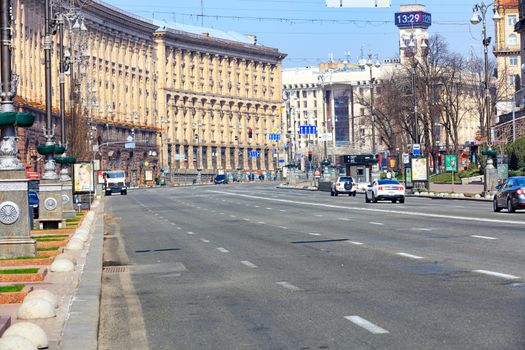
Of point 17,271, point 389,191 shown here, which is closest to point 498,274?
point 17,271

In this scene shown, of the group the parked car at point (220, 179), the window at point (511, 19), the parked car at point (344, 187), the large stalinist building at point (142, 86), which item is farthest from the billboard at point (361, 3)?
the parked car at point (220, 179)

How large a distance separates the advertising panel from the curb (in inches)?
2322

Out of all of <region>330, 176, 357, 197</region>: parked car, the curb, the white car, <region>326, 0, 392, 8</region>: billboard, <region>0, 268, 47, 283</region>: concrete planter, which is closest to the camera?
the curb

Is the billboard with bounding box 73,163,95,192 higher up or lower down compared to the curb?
higher up

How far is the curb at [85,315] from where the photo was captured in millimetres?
11336

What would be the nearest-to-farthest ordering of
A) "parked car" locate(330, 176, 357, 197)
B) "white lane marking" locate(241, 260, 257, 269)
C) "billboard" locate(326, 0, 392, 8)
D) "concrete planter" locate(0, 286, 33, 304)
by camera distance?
"concrete planter" locate(0, 286, 33, 304) < "white lane marking" locate(241, 260, 257, 269) < "billboard" locate(326, 0, 392, 8) < "parked car" locate(330, 176, 357, 197)

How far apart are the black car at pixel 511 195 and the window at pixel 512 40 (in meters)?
127

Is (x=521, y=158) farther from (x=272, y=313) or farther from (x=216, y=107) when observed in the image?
(x=216, y=107)

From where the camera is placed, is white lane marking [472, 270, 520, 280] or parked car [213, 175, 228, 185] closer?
white lane marking [472, 270, 520, 280]

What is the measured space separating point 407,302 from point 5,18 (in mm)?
13537

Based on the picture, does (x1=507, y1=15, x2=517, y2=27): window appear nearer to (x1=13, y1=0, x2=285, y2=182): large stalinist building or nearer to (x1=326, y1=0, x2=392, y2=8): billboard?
(x1=13, y1=0, x2=285, y2=182): large stalinist building

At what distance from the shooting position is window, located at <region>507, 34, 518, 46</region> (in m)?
167

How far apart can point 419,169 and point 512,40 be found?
93.8 meters

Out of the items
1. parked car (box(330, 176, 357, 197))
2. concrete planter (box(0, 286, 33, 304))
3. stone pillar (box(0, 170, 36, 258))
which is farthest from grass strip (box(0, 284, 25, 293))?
parked car (box(330, 176, 357, 197))
